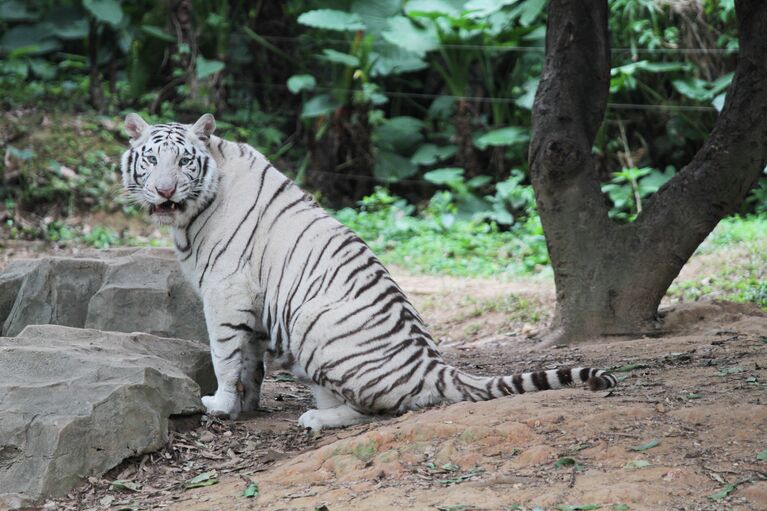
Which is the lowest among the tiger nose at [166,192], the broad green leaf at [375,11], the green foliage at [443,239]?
the green foliage at [443,239]

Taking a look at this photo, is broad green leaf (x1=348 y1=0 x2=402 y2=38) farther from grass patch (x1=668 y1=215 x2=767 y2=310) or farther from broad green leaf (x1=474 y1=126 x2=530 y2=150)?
grass patch (x1=668 y1=215 x2=767 y2=310)

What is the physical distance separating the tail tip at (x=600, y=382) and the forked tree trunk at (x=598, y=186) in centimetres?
200

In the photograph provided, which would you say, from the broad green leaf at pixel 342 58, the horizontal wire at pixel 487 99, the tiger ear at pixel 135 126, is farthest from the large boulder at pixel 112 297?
the horizontal wire at pixel 487 99

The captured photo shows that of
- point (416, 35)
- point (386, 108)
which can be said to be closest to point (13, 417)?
point (416, 35)

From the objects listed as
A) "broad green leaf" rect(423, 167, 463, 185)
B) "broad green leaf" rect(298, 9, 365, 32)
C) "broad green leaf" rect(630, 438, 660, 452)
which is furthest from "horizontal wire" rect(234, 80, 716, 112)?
"broad green leaf" rect(630, 438, 660, 452)

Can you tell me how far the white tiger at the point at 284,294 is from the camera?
454 centimetres

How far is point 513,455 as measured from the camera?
368cm

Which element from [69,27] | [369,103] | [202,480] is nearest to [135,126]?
[202,480]

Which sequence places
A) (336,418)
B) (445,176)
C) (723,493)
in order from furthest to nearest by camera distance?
1. (445,176)
2. (336,418)
3. (723,493)

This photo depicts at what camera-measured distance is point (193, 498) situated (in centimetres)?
387

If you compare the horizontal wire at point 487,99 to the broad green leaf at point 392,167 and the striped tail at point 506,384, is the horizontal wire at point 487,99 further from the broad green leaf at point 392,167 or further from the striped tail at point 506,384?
the striped tail at point 506,384

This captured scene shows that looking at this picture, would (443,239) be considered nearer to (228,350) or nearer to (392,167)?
(392,167)

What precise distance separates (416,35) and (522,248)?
3.83 meters

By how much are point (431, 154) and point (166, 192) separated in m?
8.74
